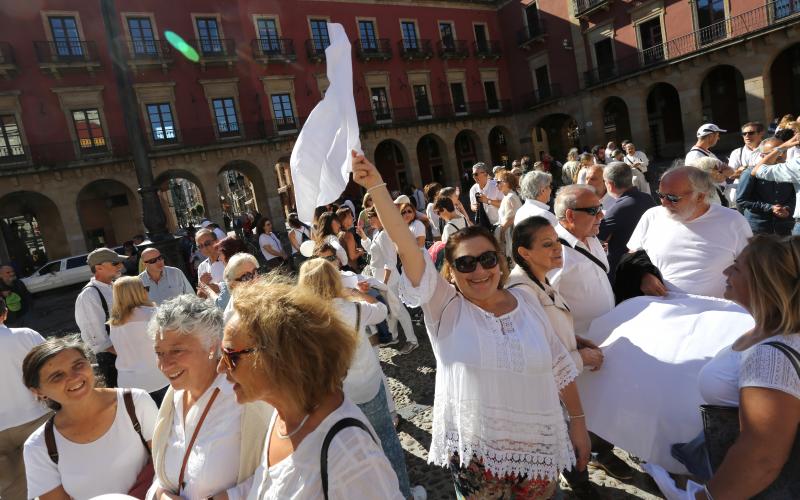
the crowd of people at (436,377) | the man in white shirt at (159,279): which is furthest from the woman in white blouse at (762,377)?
the man in white shirt at (159,279)

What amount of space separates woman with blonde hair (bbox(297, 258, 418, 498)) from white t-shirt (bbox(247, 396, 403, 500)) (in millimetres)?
1300

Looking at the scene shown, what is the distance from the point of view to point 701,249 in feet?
9.12

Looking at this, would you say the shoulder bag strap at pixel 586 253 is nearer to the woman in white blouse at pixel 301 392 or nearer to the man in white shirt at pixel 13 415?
the woman in white blouse at pixel 301 392

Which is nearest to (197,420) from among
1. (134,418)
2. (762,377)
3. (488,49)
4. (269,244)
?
(134,418)

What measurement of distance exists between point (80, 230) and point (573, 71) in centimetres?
2583

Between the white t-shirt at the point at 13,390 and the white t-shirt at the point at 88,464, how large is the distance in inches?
46.7

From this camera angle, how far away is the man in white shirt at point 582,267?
8.31 ft

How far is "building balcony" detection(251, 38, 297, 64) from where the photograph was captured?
21500mm

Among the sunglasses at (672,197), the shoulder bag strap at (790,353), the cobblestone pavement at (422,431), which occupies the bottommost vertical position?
the cobblestone pavement at (422,431)

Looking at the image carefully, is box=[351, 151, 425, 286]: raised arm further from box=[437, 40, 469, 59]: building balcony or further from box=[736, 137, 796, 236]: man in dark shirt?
box=[437, 40, 469, 59]: building balcony

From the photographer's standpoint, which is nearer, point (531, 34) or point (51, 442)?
point (51, 442)

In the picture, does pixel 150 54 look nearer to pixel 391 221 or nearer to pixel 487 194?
pixel 487 194

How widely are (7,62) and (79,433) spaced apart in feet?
71.8

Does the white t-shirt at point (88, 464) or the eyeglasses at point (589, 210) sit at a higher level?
the eyeglasses at point (589, 210)
